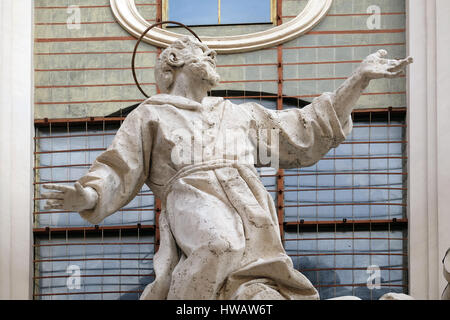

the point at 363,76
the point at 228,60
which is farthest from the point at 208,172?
the point at 228,60

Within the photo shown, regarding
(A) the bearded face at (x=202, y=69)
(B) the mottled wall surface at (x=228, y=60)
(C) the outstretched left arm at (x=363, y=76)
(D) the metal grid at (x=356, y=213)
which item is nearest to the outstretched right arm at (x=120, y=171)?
(A) the bearded face at (x=202, y=69)

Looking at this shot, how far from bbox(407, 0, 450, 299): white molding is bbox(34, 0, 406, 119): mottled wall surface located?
0.33m

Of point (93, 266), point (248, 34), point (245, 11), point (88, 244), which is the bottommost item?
point (93, 266)

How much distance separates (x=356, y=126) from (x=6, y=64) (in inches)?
101

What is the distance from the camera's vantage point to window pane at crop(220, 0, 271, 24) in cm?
1275

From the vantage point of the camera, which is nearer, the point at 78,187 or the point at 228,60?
the point at 78,187

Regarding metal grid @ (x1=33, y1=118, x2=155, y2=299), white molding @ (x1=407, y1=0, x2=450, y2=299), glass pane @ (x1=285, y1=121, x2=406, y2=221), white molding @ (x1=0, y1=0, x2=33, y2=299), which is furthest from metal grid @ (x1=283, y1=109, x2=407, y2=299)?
white molding @ (x1=0, y1=0, x2=33, y2=299)

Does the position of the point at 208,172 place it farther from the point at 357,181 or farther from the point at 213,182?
the point at 357,181

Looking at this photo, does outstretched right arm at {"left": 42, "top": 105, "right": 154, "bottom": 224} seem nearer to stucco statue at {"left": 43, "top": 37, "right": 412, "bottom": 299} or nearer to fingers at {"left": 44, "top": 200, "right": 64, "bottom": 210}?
stucco statue at {"left": 43, "top": 37, "right": 412, "bottom": 299}

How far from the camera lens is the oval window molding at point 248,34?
12578mm

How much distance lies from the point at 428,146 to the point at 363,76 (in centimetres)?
317

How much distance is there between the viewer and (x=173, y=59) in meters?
9.14
